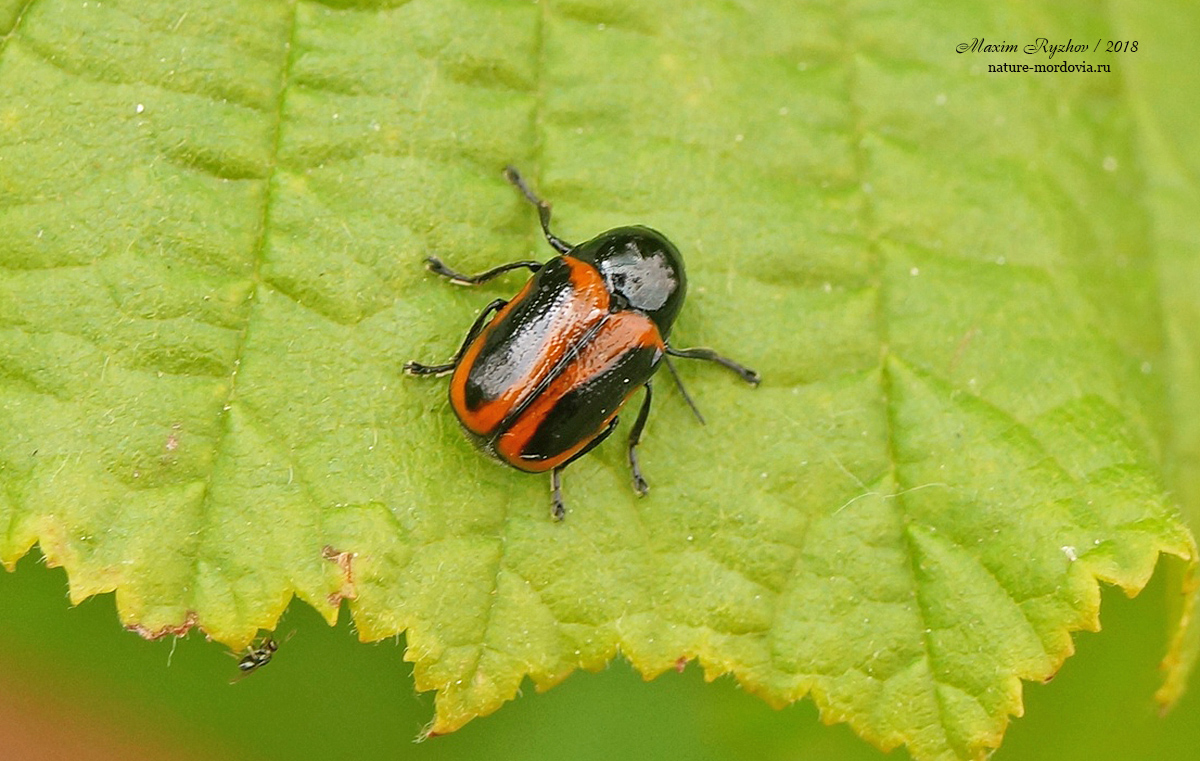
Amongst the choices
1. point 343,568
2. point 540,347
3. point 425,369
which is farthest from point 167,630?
point 540,347

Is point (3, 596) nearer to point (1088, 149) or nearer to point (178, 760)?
point (178, 760)

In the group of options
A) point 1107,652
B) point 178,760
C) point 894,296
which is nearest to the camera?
point 894,296

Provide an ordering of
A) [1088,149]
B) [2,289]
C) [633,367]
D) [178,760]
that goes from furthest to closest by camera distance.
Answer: [178,760] < [1088,149] < [633,367] < [2,289]

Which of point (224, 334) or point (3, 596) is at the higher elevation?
point (224, 334)

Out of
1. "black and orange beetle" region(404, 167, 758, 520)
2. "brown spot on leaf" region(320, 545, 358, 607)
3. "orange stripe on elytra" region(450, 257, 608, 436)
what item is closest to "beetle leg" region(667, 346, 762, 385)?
"black and orange beetle" region(404, 167, 758, 520)

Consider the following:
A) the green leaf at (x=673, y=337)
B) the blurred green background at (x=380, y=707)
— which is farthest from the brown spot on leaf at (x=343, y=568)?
the blurred green background at (x=380, y=707)

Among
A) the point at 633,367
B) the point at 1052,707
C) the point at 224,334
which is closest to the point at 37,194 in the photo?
the point at 224,334

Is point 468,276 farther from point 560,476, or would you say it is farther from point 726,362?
point 726,362

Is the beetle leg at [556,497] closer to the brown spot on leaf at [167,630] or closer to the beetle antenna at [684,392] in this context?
the beetle antenna at [684,392]
